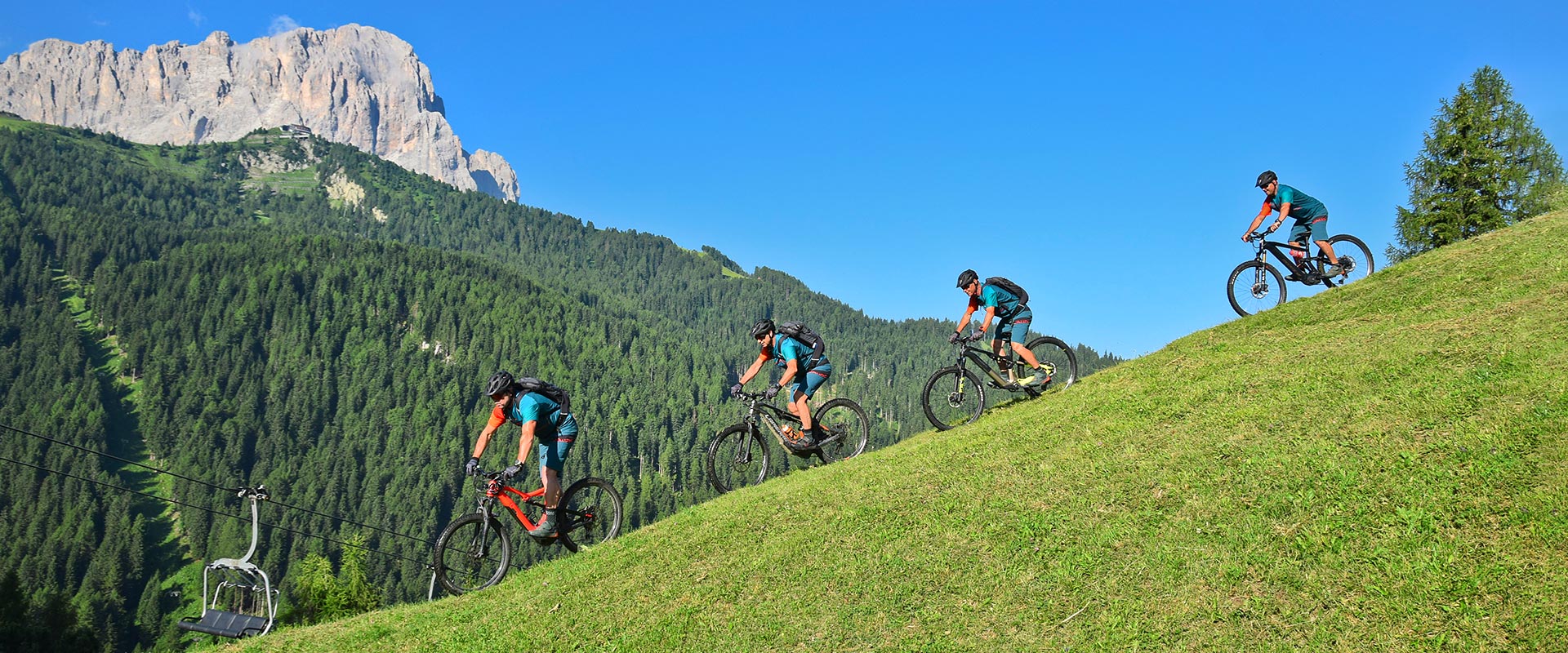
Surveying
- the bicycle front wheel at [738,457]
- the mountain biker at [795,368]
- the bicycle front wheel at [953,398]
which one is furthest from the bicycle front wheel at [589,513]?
the bicycle front wheel at [953,398]

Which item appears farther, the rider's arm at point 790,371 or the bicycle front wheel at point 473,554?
the rider's arm at point 790,371

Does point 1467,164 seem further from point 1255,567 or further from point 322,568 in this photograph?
point 322,568

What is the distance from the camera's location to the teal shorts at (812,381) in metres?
18.1

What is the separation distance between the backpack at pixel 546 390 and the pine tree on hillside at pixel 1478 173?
3530cm

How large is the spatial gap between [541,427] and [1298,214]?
17009 millimetres

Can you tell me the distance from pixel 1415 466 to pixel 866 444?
35.6 feet

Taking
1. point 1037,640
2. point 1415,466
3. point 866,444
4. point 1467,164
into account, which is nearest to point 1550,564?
point 1415,466

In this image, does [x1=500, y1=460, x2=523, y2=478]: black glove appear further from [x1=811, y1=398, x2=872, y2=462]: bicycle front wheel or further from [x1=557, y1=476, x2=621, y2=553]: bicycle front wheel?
[x1=811, y1=398, x2=872, y2=462]: bicycle front wheel

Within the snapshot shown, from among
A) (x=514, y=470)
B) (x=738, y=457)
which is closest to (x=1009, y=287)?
(x=738, y=457)

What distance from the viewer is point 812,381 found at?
18125 millimetres

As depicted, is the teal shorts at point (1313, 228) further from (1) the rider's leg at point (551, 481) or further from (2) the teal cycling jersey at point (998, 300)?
(1) the rider's leg at point (551, 481)

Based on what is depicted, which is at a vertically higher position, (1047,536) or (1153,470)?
(1153,470)

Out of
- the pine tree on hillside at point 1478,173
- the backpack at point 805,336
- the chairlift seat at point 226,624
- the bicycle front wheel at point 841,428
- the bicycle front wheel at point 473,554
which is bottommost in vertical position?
the chairlift seat at point 226,624

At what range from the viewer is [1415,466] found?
10.4 m
